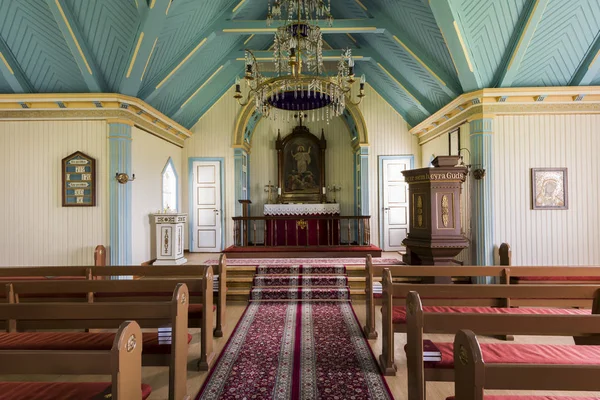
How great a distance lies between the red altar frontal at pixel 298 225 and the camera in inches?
A: 376

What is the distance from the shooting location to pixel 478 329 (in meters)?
2.18

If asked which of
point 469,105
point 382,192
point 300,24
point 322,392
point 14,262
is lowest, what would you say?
point 322,392

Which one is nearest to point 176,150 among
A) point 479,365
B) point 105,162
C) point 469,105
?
point 105,162

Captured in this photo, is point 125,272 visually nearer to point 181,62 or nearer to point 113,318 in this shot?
point 113,318

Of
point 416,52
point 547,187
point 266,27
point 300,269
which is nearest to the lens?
point 547,187

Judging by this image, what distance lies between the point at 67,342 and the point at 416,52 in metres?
6.88

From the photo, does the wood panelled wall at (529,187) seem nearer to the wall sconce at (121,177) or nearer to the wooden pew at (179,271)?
the wooden pew at (179,271)

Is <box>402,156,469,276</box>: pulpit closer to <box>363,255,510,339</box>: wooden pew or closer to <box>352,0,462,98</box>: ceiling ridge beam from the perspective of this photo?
<box>363,255,510,339</box>: wooden pew

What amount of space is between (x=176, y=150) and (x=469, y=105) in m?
7.12

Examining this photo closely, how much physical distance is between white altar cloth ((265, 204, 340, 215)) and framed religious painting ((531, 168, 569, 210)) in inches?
192

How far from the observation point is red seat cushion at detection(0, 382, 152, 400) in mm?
1896

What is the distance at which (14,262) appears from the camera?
21.4ft

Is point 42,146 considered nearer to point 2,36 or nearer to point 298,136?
point 2,36

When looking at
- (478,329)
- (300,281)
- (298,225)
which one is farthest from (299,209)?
(478,329)
